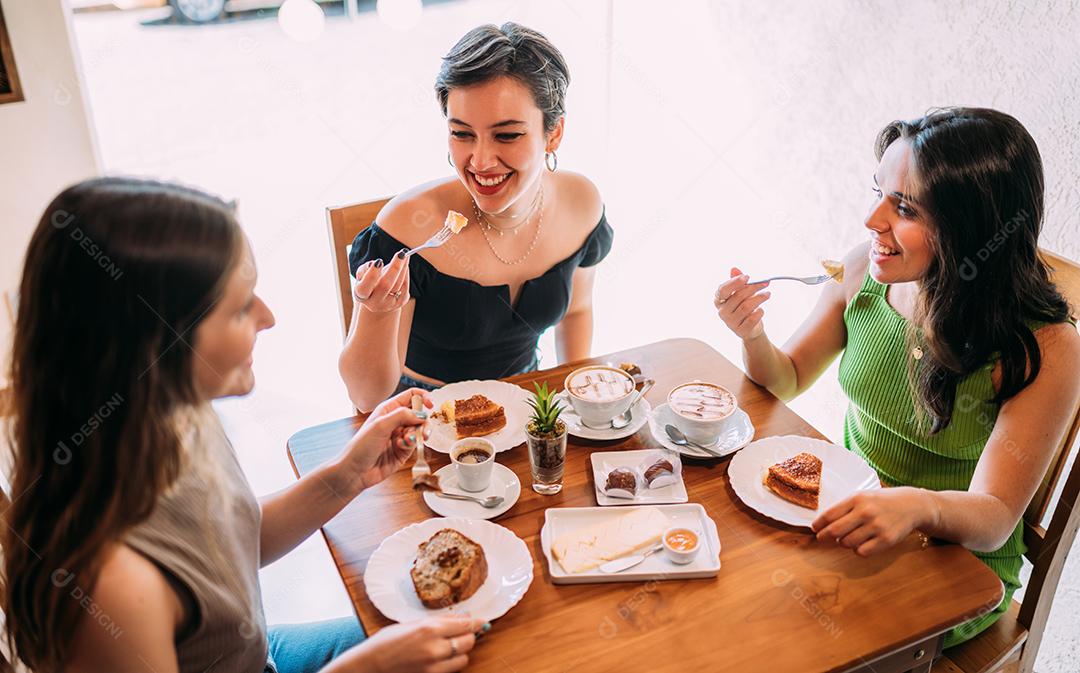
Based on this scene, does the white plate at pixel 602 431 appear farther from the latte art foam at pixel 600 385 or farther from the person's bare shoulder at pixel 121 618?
the person's bare shoulder at pixel 121 618

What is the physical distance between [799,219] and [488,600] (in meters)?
2.20

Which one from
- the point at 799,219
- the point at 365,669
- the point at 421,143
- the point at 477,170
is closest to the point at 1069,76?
the point at 799,219

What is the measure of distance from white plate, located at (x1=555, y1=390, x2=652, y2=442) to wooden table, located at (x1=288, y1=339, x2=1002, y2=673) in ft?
0.39

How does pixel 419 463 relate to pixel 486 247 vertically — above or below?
below

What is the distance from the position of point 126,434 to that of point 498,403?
0.79m

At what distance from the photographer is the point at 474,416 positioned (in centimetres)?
153

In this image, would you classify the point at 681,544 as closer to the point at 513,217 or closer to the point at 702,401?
the point at 702,401

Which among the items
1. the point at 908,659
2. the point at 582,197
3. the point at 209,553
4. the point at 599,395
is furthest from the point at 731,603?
the point at 582,197

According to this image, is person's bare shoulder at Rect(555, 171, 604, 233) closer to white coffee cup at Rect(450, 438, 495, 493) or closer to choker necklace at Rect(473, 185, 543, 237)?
choker necklace at Rect(473, 185, 543, 237)

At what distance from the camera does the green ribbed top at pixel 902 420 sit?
1508 mm

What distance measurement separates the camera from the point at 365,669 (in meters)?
1.05

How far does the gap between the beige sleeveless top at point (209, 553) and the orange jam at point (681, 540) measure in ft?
2.03

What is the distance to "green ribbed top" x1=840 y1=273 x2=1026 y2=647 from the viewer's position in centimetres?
151

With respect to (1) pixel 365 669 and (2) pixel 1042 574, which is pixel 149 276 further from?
(2) pixel 1042 574
